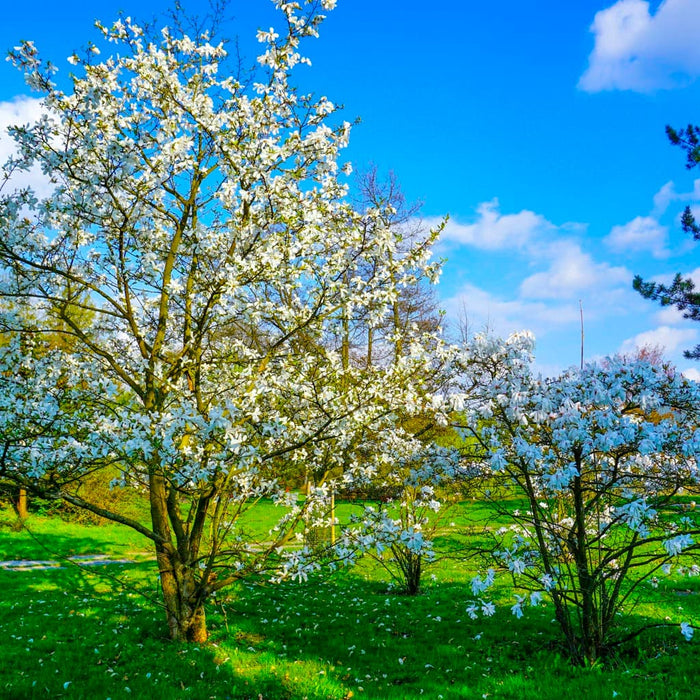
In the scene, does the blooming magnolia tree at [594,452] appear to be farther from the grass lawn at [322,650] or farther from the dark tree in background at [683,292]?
the dark tree in background at [683,292]

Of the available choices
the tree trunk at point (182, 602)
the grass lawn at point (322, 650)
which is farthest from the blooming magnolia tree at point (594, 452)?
the tree trunk at point (182, 602)

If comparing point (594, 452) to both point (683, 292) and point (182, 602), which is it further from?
point (683, 292)

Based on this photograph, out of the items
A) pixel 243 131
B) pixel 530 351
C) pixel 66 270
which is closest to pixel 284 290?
pixel 243 131

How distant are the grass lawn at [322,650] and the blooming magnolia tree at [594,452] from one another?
770 mm

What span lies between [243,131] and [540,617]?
879 cm

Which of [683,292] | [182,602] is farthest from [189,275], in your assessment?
[683,292]

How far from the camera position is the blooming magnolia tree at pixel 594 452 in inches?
207

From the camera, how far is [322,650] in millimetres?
7422

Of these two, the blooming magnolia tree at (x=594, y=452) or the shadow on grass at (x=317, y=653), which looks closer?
the blooming magnolia tree at (x=594, y=452)

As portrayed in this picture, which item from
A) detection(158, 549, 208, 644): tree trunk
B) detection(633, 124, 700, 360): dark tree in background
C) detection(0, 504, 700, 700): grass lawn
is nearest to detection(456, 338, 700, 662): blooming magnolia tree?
detection(0, 504, 700, 700): grass lawn

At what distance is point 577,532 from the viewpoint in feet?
20.3

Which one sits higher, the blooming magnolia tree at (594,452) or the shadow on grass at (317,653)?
the blooming magnolia tree at (594,452)

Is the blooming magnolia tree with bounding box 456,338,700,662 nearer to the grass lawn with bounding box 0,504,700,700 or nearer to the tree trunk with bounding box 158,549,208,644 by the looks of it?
the grass lawn with bounding box 0,504,700,700

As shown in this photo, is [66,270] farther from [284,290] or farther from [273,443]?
[273,443]
